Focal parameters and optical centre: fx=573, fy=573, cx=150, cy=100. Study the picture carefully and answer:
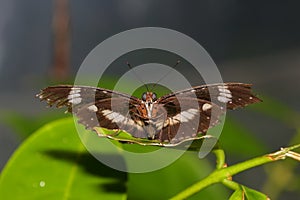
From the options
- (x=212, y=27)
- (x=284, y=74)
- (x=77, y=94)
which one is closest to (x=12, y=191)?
(x=77, y=94)

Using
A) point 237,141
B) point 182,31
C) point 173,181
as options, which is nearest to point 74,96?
point 173,181

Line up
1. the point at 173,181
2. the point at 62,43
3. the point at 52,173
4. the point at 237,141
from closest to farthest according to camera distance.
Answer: the point at 52,173, the point at 173,181, the point at 237,141, the point at 62,43

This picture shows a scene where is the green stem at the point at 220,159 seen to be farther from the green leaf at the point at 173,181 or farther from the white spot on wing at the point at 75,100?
the green leaf at the point at 173,181

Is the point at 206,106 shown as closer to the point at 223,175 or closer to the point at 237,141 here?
Result: the point at 223,175

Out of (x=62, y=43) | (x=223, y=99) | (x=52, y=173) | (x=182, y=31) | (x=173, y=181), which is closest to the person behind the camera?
(x=223, y=99)

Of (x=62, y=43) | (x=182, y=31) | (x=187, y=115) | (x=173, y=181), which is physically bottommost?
(x=173, y=181)

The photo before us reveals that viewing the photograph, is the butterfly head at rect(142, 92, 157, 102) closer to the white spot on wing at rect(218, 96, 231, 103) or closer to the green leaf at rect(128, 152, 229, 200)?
the white spot on wing at rect(218, 96, 231, 103)

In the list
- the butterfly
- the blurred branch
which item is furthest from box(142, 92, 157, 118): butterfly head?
the blurred branch

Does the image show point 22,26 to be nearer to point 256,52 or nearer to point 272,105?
point 256,52
